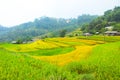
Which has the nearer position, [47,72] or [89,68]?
[47,72]

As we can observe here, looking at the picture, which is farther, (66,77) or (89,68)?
(89,68)

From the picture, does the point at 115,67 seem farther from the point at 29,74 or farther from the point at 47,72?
the point at 29,74

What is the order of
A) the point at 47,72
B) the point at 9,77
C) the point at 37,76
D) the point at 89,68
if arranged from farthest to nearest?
the point at 89,68
the point at 47,72
the point at 37,76
the point at 9,77

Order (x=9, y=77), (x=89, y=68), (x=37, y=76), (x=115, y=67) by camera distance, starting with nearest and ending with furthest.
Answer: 1. (x=9, y=77)
2. (x=37, y=76)
3. (x=115, y=67)
4. (x=89, y=68)

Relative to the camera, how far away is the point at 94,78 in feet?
49.3

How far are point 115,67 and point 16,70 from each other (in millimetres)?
6122

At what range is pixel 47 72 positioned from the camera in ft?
48.6

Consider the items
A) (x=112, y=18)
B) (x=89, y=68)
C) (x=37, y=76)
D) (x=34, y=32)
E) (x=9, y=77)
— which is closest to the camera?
(x=9, y=77)

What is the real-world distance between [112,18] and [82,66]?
96.4 meters

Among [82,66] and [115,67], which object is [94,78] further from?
[82,66]

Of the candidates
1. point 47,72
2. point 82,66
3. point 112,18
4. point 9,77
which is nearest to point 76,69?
point 82,66

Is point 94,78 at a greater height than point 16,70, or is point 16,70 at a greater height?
point 16,70

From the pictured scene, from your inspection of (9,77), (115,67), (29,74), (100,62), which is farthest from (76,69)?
(9,77)

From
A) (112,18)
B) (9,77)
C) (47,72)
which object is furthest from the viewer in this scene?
(112,18)
